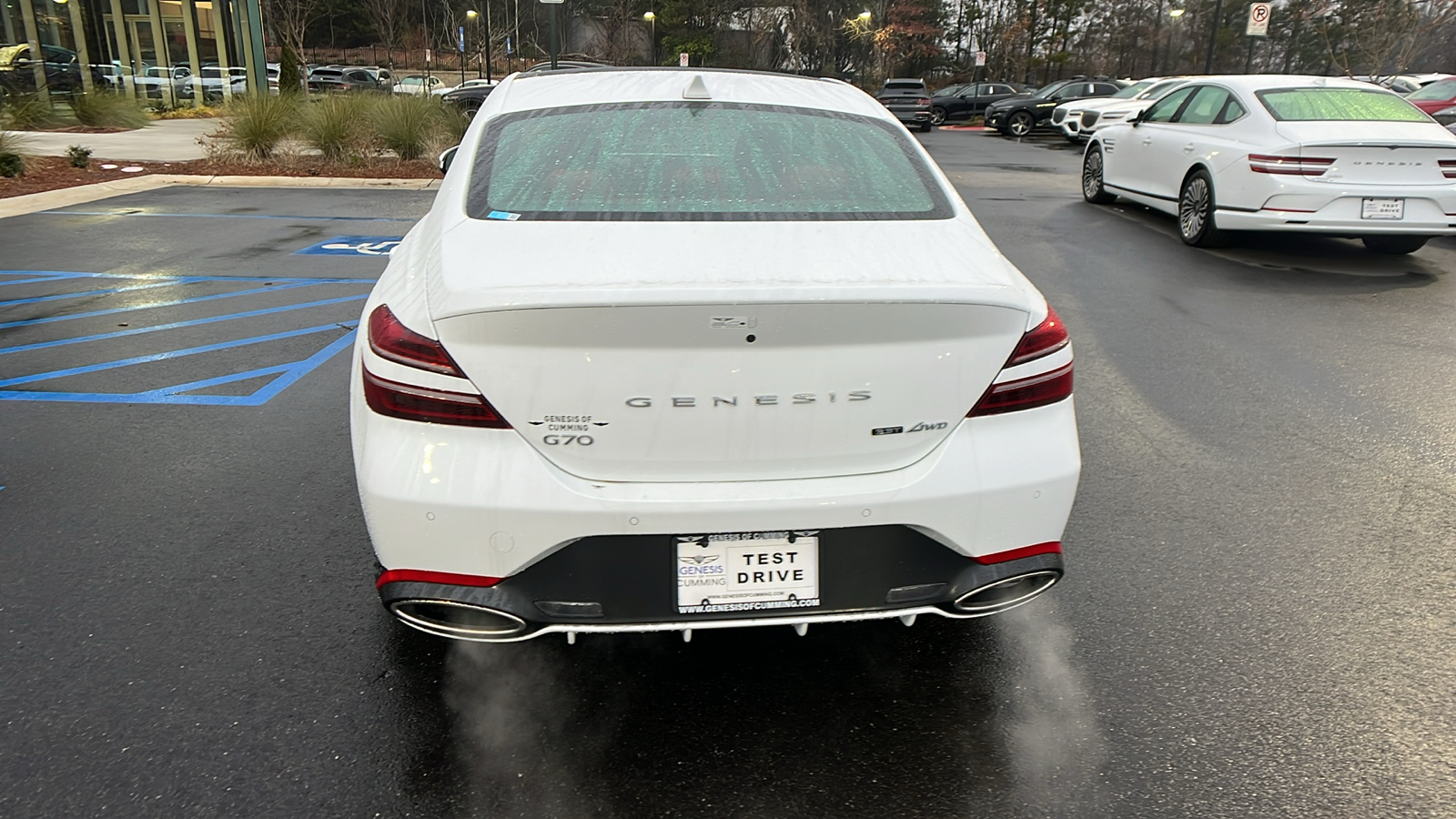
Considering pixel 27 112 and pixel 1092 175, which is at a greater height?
pixel 27 112

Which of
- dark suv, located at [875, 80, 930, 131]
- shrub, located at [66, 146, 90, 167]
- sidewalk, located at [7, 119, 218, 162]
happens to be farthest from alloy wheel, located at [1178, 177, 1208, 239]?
dark suv, located at [875, 80, 930, 131]

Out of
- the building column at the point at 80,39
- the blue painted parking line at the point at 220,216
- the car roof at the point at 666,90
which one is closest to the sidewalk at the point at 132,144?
the blue painted parking line at the point at 220,216

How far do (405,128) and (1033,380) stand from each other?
1492cm

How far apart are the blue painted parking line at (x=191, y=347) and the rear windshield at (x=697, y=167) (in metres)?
2.80

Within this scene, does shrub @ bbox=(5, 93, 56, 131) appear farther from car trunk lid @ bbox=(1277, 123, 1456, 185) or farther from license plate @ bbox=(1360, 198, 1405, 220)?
license plate @ bbox=(1360, 198, 1405, 220)

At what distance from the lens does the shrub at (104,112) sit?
69.1 ft

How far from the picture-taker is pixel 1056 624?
325cm

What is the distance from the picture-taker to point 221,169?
1506 centimetres

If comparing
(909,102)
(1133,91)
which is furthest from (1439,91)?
(909,102)

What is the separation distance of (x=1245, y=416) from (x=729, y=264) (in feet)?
12.6

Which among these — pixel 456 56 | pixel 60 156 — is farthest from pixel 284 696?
pixel 456 56

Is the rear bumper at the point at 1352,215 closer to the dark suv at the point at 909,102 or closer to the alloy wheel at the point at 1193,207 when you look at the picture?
the alloy wheel at the point at 1193,207

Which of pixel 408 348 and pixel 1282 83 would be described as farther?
pixel 1282 83

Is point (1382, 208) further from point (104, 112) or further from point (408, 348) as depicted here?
point (104, 112)
